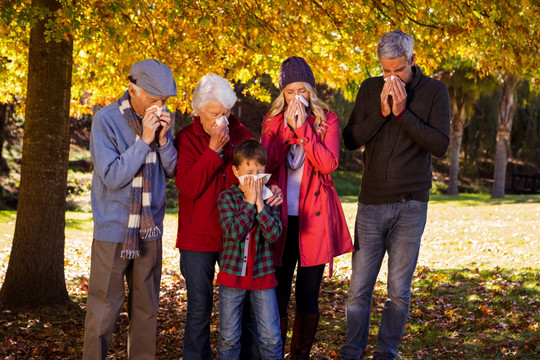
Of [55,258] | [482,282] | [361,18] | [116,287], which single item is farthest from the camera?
[482,282]

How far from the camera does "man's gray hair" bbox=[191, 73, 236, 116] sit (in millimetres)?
3898

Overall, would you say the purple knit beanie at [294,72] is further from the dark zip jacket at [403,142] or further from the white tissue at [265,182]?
the white tissue at [265,182]

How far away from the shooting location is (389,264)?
427 centimetres

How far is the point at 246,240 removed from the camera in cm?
386

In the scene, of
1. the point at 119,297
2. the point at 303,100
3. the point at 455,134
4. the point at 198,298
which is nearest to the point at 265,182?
the point at 303,100

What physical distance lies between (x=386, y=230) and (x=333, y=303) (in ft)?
10.8

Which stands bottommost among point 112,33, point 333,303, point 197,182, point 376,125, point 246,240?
point 333,303

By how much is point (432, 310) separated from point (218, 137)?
4.22 metres

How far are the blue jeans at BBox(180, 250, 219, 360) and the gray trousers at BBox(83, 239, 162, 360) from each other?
0.22 meters

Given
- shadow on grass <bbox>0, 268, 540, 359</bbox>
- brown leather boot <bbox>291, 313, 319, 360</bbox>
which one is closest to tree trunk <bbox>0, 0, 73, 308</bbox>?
shadow on grass <bbox>0, 268, 540, 359</bbox>

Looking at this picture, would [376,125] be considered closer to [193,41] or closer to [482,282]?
[193,41]

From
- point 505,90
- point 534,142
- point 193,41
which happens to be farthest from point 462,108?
point 193,41

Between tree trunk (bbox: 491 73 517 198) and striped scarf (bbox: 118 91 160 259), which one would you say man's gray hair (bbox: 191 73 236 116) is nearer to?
striped scarf (bbox: 118 91 160 259)

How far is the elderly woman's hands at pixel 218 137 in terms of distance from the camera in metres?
3.79
